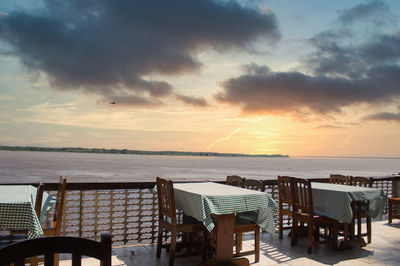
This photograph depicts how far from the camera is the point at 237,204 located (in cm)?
372

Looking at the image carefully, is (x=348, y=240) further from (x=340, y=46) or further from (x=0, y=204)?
(x=340, y=46)

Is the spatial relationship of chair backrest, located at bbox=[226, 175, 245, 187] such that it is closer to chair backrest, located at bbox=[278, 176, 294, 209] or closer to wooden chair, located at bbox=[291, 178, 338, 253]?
chair backrest, located at bbox=[278, 176, 294, 209]

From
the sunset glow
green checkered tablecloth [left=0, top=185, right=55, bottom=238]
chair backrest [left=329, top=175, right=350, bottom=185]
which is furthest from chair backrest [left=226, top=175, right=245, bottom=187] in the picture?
the sunset glow

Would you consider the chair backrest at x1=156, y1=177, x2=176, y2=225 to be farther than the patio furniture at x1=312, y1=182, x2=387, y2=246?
No

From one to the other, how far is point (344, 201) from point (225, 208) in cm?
183

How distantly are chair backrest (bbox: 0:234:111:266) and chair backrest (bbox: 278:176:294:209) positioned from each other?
3938 mm

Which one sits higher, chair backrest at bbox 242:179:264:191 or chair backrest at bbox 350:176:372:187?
→ chair backrest at bbox 350:176:372:187

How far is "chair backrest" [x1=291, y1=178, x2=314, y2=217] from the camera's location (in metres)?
4.53

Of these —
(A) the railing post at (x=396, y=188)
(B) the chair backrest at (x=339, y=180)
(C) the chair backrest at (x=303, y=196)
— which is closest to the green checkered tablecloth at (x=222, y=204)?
(C) the chair backrest at (x=303, y=196)

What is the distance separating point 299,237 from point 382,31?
280 inches

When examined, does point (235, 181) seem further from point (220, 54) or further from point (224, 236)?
point (220, 54)

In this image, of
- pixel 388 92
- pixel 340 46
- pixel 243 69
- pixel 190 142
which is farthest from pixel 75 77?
pixel 190 142

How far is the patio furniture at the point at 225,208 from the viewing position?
3.58 metres

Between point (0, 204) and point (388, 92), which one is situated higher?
point (388, 92)
